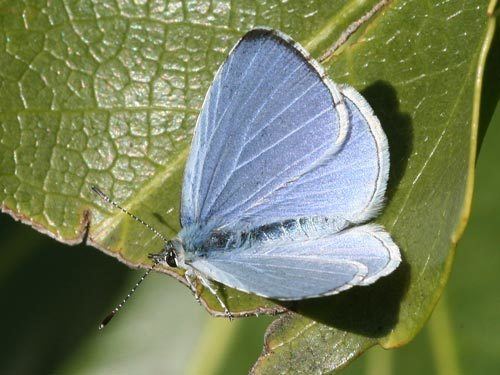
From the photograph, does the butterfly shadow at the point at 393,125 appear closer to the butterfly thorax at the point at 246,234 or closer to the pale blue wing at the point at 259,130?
the pale blue wing at the point at 259,130

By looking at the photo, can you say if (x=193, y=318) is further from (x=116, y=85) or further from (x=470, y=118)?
(x=470, y=118)

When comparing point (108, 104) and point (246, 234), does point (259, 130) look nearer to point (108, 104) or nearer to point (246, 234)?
point (246, 234)

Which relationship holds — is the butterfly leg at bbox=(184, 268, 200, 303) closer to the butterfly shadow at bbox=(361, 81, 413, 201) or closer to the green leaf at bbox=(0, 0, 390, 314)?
the green leaf at bbox=(0, 0, 390, 314)

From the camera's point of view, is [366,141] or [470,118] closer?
[470,118]

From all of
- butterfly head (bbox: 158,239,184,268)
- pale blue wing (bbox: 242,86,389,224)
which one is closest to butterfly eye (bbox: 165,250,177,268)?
butterfly head (bbox: 158,239,184,268)

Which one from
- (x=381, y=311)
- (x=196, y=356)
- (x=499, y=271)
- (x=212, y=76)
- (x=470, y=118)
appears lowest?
(x=499, y=271)

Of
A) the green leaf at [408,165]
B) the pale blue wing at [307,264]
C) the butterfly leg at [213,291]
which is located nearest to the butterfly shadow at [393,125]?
the green leaf at [408,165]

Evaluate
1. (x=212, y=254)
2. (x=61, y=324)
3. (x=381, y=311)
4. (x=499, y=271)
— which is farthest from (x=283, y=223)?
(x=61, y=324)
